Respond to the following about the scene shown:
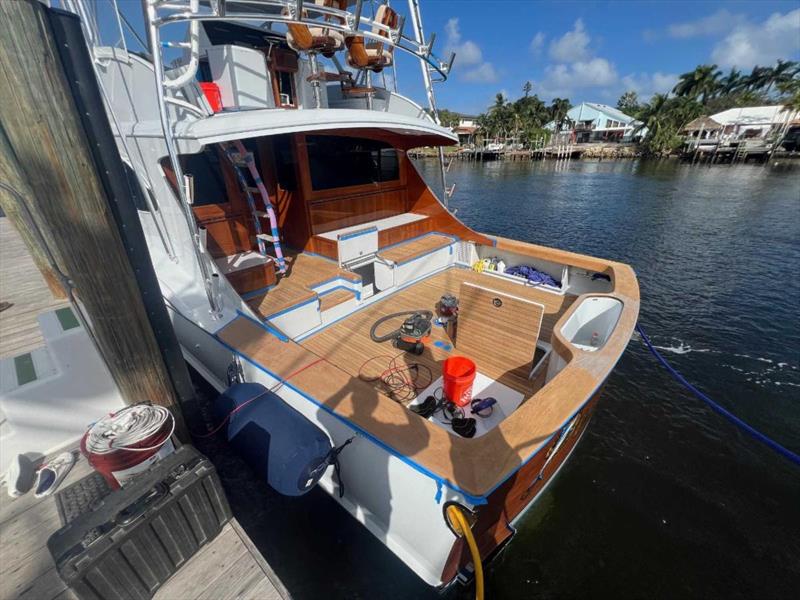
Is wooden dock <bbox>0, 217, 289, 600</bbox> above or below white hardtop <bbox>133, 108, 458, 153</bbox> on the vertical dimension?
below

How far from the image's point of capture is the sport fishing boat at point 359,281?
2.52 metres

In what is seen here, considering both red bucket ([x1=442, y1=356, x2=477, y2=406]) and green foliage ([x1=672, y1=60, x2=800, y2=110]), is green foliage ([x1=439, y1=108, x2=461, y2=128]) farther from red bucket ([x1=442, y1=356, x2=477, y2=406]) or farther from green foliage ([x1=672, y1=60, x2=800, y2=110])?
red bucket ([x1=442, y1=356, x2=477, y2=406])

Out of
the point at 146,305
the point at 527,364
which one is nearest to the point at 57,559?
the point at 146,305

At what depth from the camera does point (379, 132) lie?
20.4ft

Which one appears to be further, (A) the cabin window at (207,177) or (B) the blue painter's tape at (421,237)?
(B) the blue painter's tape at (421,237)

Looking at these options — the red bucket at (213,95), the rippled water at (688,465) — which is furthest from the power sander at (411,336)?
the red bucket at (213,95)

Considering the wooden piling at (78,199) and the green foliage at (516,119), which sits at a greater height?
the green foliage at (516,119)

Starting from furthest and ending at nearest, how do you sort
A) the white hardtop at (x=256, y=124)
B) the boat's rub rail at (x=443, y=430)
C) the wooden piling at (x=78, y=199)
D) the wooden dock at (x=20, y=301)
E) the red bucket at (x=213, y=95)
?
the red bucket at (x=213, y=95) < the wooden dock at (x=20, y=301) < the white hardtop at (x=256, y=124) < the boat's rub rail at (x=443, y=430) < the wooden piling at (x=78, y=199)

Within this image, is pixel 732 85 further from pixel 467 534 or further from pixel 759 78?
pixel 467 534

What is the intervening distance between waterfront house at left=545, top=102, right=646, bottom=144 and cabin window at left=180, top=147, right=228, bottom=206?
76.2 meters

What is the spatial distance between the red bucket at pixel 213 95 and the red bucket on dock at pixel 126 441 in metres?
4.06

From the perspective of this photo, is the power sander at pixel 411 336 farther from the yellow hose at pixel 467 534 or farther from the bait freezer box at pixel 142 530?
the bait freezer box at pixel 142 530

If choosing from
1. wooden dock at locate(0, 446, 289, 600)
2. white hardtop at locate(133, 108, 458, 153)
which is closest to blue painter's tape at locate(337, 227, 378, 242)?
white hardtop at locate(133, 108, 458, 153)

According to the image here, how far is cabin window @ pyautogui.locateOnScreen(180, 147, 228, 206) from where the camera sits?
5102mm
